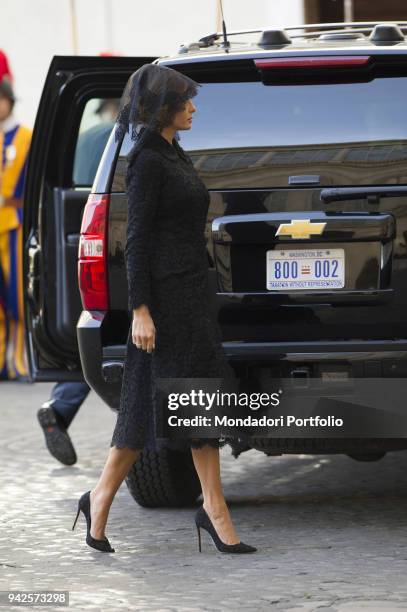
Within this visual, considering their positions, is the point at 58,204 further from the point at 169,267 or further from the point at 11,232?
the point at 11,232

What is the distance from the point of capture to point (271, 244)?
5988 millimetres

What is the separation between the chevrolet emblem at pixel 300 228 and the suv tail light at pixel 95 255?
0.68 metres

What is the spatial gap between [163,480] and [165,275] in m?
1.25

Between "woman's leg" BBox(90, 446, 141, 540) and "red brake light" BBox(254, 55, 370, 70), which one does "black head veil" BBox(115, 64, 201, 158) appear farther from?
"woman's leg" BBox(90, 446, 141, 540)

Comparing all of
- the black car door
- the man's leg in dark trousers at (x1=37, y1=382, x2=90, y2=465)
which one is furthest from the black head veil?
the man's leg in dark trousers at (x1=37, y1=382, x2=90, y2=465)

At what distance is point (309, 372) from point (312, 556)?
662 millimetres

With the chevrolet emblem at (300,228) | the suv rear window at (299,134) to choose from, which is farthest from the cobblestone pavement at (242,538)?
the suv rear window at (299,134)

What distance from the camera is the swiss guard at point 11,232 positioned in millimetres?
11789

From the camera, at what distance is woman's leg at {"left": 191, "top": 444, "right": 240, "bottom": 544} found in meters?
5.91

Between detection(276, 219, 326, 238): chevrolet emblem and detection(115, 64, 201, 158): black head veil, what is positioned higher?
detection(115, 64, 201, 158): black head veil

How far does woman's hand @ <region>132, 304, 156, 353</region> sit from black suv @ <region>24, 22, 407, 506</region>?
371mm

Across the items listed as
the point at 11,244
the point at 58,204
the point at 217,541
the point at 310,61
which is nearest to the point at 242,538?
the point at 217,541

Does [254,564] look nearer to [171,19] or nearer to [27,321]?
[27,321]

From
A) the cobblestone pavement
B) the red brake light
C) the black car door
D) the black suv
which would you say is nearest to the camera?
the cobblestone pavement
